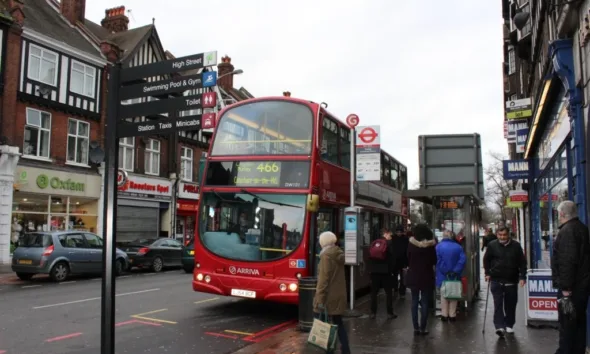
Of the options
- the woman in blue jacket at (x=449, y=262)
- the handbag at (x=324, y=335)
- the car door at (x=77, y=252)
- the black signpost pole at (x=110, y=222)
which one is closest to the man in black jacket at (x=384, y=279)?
the woman in blue jacket at (x=449, y=262)

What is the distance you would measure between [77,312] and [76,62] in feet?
58.2

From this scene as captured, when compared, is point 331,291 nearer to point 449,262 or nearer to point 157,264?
point 449,262

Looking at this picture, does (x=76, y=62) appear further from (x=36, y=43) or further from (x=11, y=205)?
(x=11, y=205)

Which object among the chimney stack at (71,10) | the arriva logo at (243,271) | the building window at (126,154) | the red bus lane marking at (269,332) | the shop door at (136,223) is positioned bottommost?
the red bus lane marking at (269,332)

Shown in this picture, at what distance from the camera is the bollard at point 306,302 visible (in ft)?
28.0

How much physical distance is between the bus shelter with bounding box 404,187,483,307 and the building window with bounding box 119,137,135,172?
19.9 metres

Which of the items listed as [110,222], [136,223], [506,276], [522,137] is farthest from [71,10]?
[506,276]

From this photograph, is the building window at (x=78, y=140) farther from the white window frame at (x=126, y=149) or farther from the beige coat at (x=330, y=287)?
the beige coat at (x=330, y=287)

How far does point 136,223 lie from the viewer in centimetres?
2845

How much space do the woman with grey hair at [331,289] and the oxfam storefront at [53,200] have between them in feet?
63.0

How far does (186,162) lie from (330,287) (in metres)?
28.4

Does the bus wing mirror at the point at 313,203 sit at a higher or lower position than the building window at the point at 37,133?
lower

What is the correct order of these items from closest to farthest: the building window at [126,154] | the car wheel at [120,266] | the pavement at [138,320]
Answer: the pavement at [138,320] < the car wheel at [120,266] < the building window at [126,154]

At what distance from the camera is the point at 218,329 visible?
354 inches
